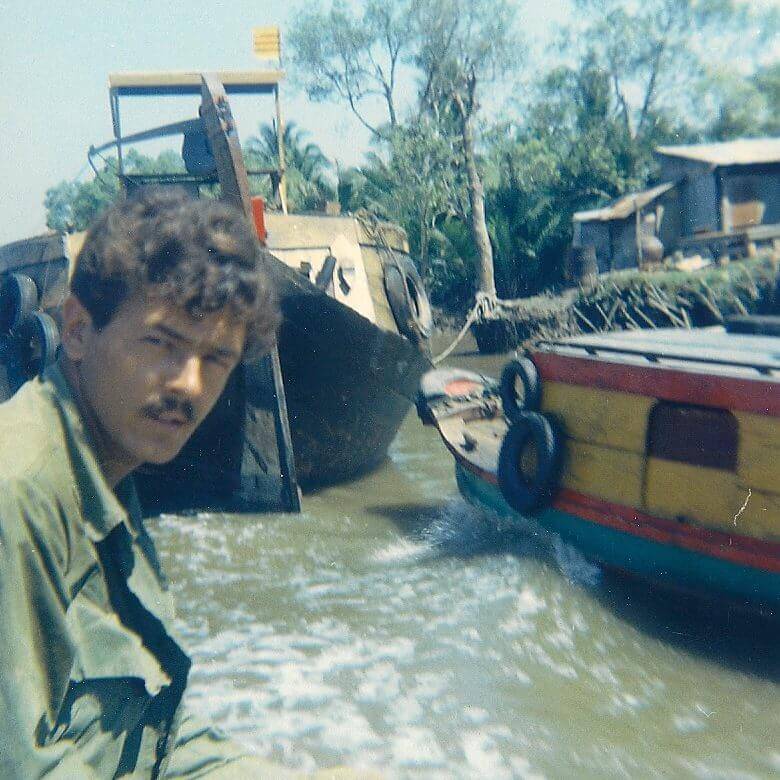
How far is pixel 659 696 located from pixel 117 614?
→ 380 centimetres

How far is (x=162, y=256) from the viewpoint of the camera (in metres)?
1.56

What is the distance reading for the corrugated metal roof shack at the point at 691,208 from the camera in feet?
73.2

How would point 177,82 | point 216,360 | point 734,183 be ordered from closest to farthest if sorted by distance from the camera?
point 216,360 → point 177,82 → point 734,183

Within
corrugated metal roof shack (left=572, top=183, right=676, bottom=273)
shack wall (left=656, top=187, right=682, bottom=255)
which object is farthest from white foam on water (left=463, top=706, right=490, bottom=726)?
shack wall (left=656, top=187, right=682, bottom=255)

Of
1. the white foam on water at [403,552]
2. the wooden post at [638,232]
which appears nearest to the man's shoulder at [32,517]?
the white foam on water at [403,552]

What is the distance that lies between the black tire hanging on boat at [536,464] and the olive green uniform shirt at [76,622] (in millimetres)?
4348

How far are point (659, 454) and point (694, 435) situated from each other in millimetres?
258

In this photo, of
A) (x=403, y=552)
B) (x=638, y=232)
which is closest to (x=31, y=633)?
(x=403, y=552)

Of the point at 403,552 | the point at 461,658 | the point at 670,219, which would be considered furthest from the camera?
the point at 670,219

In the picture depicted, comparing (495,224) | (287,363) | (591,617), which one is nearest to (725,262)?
(495,224)

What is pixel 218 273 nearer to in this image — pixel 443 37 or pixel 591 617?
pixel 591 617

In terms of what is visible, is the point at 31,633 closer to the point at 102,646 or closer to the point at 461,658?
the point at 102,646

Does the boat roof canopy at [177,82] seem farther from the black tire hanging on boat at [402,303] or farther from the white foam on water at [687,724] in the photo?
the white foam on water at [687,724]

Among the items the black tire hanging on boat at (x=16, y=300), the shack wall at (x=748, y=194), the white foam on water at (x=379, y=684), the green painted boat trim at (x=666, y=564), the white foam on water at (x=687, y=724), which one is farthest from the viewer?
the shack wall at (x=748, y=194)
